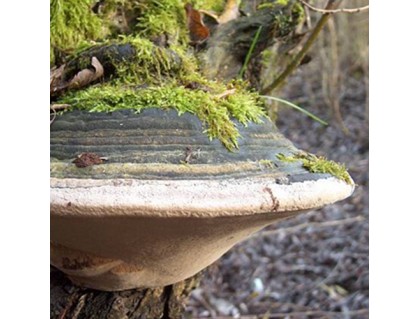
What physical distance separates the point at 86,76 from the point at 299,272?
8.43 feet

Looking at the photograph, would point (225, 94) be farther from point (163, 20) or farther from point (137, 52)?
point (163, 20)

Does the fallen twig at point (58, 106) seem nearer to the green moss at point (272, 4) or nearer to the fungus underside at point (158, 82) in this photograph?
the fungus underside at point (158, 82)

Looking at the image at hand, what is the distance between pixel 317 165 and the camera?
880mm

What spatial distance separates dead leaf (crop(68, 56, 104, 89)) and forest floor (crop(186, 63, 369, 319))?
1.21 m

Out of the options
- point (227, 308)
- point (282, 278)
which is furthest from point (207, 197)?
point (282, 278)

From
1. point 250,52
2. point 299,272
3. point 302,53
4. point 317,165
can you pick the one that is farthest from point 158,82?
point 299,272

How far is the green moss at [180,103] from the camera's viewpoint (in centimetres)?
88

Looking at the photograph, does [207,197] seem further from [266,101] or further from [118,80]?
[266,101]

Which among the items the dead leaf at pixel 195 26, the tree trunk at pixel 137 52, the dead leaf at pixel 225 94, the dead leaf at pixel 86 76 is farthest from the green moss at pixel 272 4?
Answer: the dead leaf at pixel 86 76

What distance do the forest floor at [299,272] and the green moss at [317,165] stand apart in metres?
1.21

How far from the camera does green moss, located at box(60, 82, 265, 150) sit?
88cm
